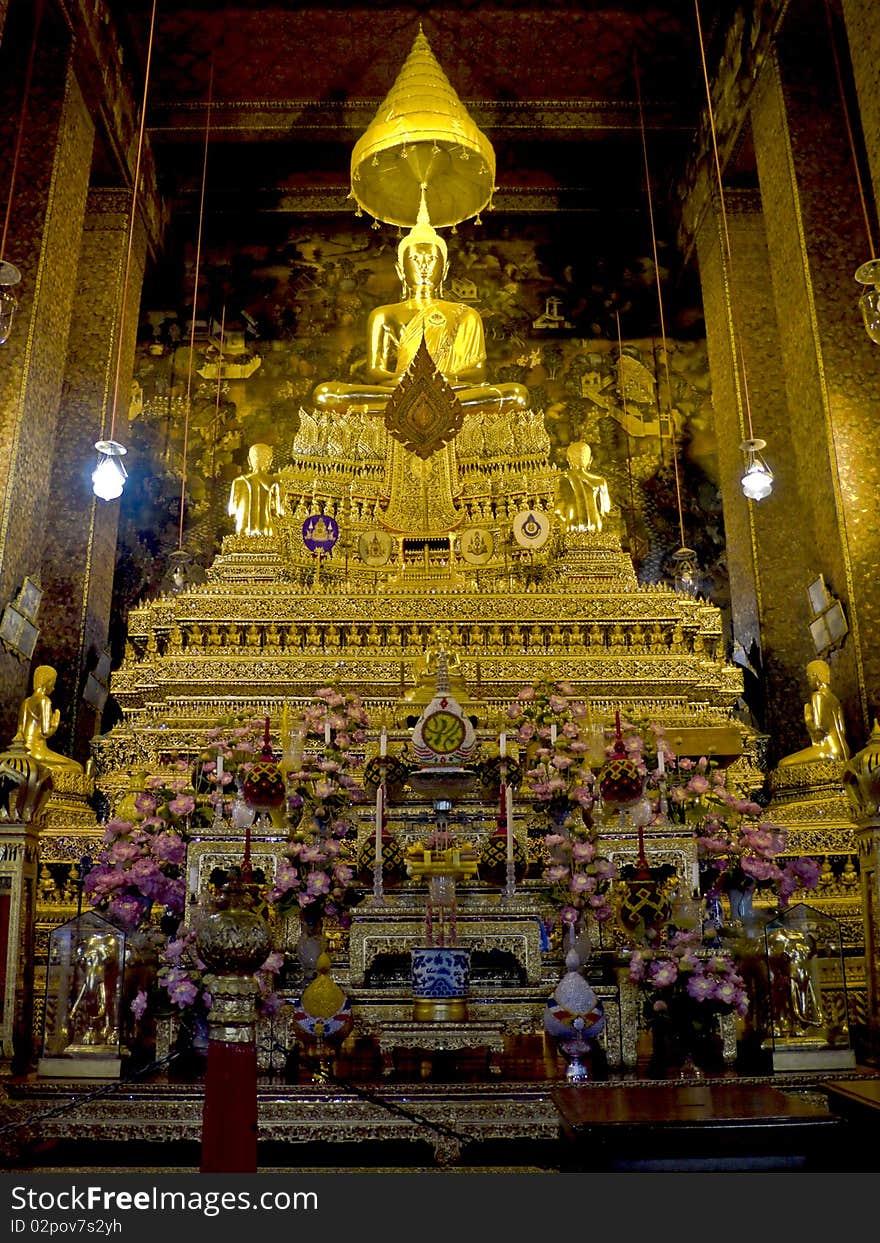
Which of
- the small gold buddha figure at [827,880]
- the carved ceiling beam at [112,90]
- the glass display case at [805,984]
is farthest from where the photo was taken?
A: the carved ceiling beam at [112,90]

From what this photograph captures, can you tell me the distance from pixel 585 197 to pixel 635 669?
637cm

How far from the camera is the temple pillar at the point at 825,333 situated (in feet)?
20.2

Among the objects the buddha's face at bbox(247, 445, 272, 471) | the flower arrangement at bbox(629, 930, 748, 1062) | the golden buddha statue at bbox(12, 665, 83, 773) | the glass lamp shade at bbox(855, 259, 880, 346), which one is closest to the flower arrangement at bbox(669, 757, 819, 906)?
the flower arrangement at bbox(629, 930, 748, 1062)

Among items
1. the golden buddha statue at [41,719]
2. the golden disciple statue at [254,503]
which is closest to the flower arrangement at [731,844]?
the golden buddha statue at [41,719]

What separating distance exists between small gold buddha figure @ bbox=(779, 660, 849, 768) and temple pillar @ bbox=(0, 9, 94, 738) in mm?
4496

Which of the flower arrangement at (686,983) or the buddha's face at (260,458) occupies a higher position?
the buddha's face at (260,458)

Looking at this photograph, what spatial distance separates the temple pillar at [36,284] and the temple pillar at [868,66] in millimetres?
4796

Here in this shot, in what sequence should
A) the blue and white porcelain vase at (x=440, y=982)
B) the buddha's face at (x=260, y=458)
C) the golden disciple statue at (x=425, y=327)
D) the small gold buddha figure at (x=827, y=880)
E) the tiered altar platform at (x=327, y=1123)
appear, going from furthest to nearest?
the golden disciple statue at (x=425, y=327) → the buddha's face at (x=260, y=458) → the small gold buddha figure at (x=827, y=880) → the blue and white porcelain vase at (x=440, y=982) → the tiered altar platform at (x=327, y=1123)

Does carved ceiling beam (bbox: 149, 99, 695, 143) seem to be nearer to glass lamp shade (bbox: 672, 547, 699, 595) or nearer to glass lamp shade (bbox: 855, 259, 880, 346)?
glass lamp shade (bbox: 672, 547, 699, 595)

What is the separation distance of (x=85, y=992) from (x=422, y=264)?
7.11 m

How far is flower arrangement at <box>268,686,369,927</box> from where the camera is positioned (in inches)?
142

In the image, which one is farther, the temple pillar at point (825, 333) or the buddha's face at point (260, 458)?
the buddha's face at point (260, 458)

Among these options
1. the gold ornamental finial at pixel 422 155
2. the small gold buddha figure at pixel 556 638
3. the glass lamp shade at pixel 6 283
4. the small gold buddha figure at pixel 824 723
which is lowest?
the small gold buddha figure at pixel 824 723

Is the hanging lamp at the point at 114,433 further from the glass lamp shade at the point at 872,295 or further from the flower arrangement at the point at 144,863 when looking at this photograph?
the glass lamp shade at the point at 872,295
